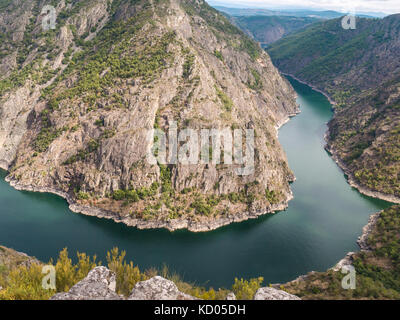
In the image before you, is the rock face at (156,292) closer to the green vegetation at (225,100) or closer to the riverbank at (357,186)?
the green vegetation at (225,100)


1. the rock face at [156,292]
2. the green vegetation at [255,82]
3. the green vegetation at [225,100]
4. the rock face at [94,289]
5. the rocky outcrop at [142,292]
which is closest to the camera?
the rock face at [94,289]

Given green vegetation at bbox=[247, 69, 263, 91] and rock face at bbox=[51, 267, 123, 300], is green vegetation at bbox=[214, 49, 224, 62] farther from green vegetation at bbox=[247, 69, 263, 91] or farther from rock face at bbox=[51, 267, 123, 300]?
rock face at bbox=[51, 267, 123, 300]

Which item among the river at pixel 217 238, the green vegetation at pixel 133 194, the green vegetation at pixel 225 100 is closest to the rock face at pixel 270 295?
the river at pixel 217 238

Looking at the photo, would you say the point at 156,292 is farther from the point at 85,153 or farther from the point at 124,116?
the point at 124,116

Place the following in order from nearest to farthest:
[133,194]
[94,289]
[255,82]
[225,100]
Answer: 1. [94,289]
2. [133,194]
3. [225,100]
4. [255,82]

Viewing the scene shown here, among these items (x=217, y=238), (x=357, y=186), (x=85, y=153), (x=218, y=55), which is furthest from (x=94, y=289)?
(x=218, y=55)

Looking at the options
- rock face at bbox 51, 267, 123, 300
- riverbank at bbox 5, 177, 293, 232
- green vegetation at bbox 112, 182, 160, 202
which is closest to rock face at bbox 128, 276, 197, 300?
rock face at bbox 51, 267, 123, 300
